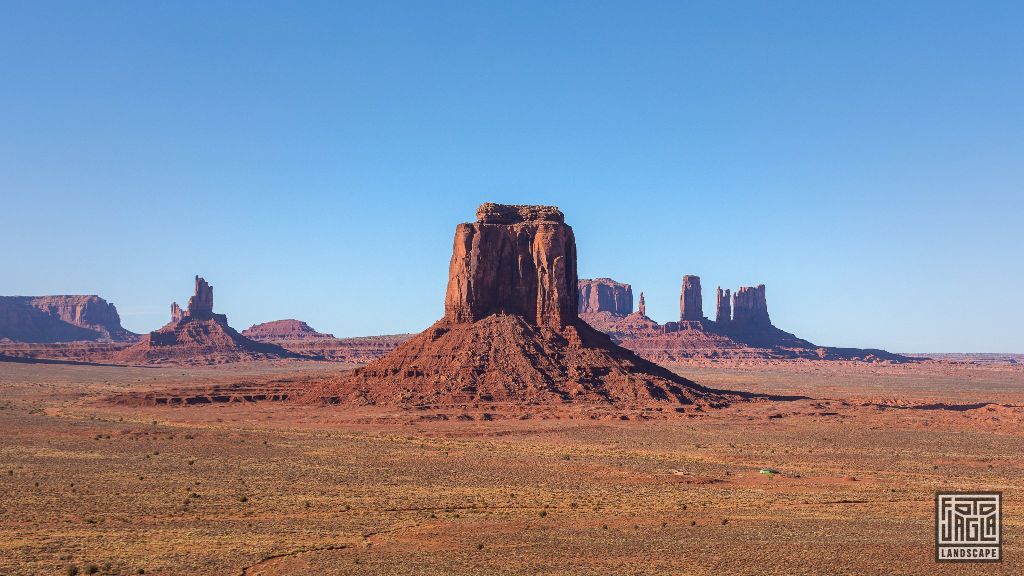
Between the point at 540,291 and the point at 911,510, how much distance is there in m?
54.5

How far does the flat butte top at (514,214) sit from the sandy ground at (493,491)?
2414 cm

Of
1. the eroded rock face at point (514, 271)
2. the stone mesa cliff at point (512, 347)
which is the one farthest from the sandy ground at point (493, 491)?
the eroded rock face at point (514, 271)

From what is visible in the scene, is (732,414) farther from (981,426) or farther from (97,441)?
(97,441)

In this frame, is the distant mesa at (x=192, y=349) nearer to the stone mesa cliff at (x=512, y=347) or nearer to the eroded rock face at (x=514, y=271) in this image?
the stone mesa cliff at (x=512, y=347)

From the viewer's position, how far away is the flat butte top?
87.5m

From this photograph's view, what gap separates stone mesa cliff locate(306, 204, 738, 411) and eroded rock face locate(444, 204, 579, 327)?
0.30 ft

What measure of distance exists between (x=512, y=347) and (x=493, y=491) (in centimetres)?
4545

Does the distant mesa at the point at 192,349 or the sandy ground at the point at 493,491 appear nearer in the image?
the sandy ground at the point at 493,491

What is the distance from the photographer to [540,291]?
280 ft

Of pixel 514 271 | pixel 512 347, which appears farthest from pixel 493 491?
pixel 514 271

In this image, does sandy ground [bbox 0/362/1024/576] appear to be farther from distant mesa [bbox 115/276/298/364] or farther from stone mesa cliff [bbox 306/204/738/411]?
distant mesa [bbox 115/276/298/364]

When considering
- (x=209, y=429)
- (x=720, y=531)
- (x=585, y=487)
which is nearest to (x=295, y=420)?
(x=209, y=429)

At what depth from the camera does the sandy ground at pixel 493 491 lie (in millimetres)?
25062

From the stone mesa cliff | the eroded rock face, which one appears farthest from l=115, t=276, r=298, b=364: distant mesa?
the eroded rock face
